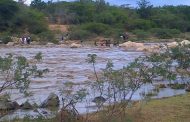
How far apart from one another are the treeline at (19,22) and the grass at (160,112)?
166ft

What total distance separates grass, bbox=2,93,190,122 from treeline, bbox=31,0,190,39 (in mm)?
55656

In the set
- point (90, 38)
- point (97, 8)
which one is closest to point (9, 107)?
point (90, 38)

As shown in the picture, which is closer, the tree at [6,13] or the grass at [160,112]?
the grass at [160,112]

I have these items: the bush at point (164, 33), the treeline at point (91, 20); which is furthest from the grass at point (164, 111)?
the bush at point (164, 33)

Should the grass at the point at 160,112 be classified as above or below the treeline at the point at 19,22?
above

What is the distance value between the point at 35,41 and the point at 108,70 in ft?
172

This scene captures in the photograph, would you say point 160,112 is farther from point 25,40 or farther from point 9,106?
point 25,40

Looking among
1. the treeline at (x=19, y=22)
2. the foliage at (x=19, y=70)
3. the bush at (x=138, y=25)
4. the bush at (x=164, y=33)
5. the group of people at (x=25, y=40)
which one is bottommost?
the bush at (x=164, y=33)

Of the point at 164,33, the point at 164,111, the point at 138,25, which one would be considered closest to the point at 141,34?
the point at 164,33

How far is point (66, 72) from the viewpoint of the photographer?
29422 millimetres

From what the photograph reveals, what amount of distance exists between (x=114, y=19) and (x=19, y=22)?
19200 mm

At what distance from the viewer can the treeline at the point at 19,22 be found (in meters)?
69.1

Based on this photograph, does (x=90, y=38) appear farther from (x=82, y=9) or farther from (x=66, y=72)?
(x=66, y=72)

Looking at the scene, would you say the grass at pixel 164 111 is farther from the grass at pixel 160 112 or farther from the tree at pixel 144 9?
the tree at pixel 144 9
